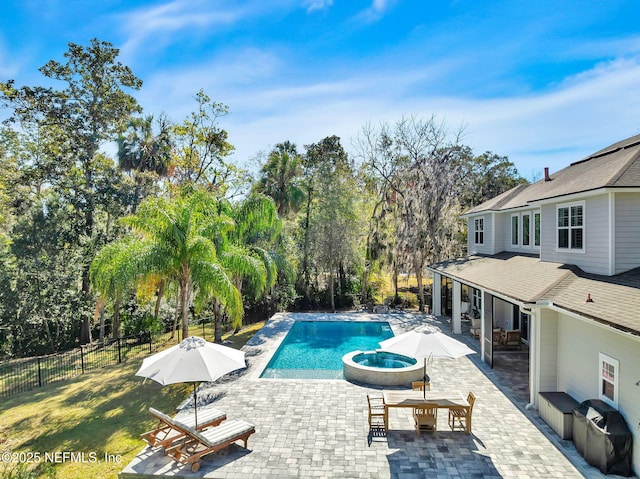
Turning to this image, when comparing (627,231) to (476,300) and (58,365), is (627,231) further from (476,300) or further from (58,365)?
(58,365)

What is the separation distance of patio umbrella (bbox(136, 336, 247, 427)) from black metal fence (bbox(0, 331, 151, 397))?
8257mm

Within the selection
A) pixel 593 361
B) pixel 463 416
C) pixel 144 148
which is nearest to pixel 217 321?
pixel 463 416

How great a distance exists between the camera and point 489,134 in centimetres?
2391

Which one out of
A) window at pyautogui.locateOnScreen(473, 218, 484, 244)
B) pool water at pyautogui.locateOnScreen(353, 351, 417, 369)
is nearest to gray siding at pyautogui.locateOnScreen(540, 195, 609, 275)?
pool water at pyautogui.locateOnScreen(353, 351, 417, 369)

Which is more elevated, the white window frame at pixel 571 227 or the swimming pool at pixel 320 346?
the white window frame at pixel 571 227

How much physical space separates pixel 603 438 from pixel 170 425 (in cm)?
829

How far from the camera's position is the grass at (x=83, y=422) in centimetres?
769

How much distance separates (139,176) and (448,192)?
64.5 ft

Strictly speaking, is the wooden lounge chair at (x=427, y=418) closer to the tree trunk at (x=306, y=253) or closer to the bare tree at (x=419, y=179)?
the bare tree at (x=419, y=179)

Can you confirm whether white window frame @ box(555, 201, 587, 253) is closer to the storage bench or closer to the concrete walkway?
the storage bench

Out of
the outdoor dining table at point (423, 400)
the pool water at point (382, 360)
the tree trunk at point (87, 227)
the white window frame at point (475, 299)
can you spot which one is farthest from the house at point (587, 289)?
the tree trunk at point (87, 227)

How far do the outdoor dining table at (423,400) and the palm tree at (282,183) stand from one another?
1720cm

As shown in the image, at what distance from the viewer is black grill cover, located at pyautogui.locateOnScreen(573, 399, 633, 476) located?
6.50 metres

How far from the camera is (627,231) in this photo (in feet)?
28.6
